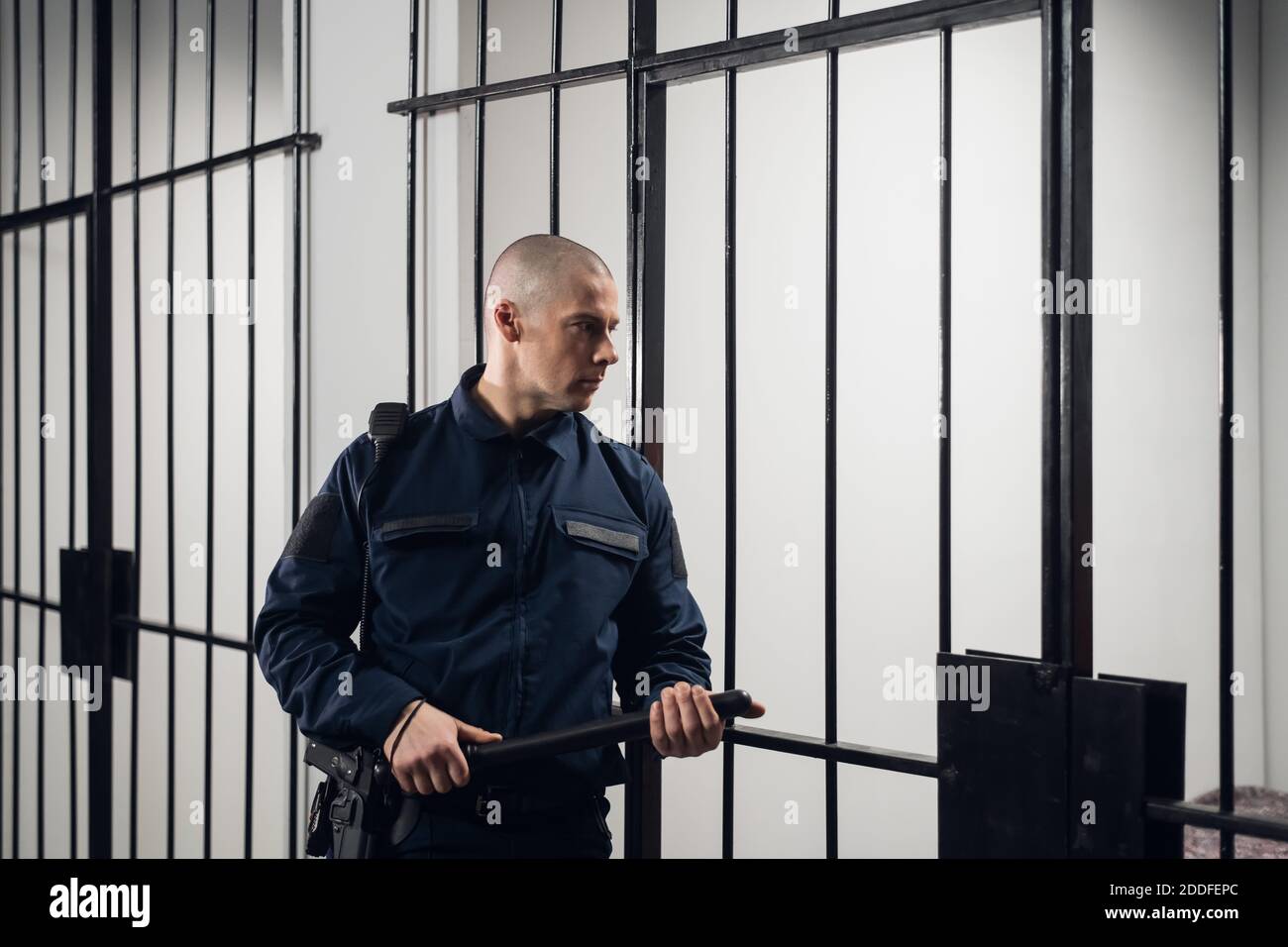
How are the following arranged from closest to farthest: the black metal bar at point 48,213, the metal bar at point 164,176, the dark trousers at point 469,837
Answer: the dark trousers at point 469,837, the metal bar at point 164,176, the black metal bar at point 48,213

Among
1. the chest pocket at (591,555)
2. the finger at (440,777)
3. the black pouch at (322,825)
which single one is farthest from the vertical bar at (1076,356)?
the black pouch at (322,825)

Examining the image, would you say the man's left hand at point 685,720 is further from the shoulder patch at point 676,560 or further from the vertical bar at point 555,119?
the vertical bar at point 555,119

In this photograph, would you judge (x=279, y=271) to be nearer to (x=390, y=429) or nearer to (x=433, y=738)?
(x=390, y=429)

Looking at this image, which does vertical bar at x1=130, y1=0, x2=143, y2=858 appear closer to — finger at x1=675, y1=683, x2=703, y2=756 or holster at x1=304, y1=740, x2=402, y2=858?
holster at x1=304, y1=740, x2=402, y2=858

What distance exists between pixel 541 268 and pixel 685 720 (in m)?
0.64

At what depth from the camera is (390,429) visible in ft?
5.13

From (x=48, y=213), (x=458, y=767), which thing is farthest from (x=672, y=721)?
(x=48, y=213)

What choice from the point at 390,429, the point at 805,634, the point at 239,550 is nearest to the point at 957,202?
the point at 805,634

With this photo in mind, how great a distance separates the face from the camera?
60.4 inches

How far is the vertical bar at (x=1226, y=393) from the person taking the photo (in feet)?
4.44

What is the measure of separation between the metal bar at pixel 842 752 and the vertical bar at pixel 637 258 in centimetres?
18

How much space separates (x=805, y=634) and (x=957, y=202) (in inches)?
44.7

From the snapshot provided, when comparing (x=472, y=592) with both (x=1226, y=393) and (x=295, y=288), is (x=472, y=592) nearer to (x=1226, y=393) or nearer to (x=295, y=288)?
(x=1226, y=393)

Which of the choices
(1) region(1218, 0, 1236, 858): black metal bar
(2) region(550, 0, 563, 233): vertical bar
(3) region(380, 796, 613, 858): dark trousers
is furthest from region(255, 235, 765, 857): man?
(1) region(1218, 0, 1236, 858): black metal bar
